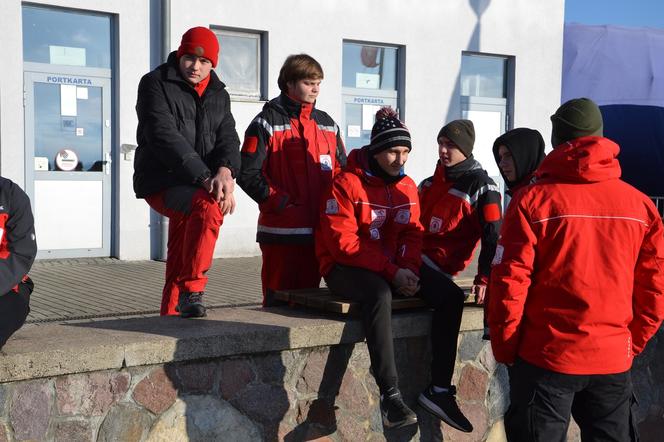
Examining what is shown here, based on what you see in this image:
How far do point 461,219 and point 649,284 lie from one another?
4.80 ft

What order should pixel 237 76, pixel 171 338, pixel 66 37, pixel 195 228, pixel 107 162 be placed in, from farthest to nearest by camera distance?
pixel 237 76 < pixel 107 162 < pixel 66 37 < pixel 195 228 < pixel 171 338

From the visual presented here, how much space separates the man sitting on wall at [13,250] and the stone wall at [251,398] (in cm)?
32

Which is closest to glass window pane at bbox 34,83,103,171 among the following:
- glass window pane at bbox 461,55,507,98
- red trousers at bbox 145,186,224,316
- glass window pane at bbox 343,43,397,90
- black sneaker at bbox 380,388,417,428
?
glass window pane at bbox 343,43,397,90

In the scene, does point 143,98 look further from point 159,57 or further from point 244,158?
point 159,57

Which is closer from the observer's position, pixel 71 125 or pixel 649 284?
pixel 649 284

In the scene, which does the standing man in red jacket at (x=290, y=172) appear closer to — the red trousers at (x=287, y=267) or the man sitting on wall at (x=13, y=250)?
the red trousers at (x=287, y=267)

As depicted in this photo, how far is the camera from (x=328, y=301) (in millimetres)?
4289

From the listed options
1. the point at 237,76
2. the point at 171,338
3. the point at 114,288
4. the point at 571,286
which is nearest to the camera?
the point at 571,286

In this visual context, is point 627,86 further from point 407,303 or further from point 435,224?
point 407,303

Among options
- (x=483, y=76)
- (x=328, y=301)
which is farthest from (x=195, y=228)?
(x=483, y=76)

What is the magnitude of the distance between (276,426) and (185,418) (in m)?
0.46

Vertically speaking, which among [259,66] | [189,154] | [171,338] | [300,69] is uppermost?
[259,66]

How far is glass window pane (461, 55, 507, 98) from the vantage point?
540 inches

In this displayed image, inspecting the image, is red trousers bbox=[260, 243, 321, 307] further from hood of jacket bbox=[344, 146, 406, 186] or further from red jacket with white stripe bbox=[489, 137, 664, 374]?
red jacket with white stripe bbox=[489, 137, 664, 374]
